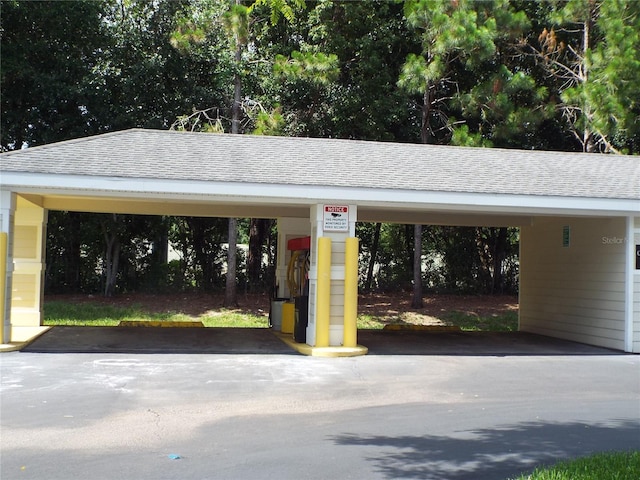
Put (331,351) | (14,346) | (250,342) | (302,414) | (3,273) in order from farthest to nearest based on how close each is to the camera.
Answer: (250,342) < (331,351) < (14,346) < (3,273) < (302,414)

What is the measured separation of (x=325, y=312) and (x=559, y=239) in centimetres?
697

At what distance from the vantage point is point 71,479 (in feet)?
18.6

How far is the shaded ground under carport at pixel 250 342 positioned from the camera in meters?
13.3

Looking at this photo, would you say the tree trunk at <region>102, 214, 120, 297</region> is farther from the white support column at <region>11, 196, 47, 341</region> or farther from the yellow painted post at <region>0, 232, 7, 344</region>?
the yellow painted post at <region>0, 232, 7, 344</region>

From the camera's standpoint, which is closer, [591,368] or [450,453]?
[450,453]

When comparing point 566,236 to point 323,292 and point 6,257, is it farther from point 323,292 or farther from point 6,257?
point 6,257

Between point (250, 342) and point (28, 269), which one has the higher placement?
point (28, 269)

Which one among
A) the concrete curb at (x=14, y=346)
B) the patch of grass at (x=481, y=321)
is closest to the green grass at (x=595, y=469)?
the concrete curb at (x=14, y=346)

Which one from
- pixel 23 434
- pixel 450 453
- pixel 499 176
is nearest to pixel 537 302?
pixel 499 176

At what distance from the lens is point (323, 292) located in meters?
13.2

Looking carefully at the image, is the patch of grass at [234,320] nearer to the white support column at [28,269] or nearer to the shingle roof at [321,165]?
the white support column at [28,269]

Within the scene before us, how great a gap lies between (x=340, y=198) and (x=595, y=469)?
25.5ft

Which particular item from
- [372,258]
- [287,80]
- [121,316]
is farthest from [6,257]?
[372,258]

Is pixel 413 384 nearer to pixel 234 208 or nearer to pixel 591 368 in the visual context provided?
pixel 591 368
